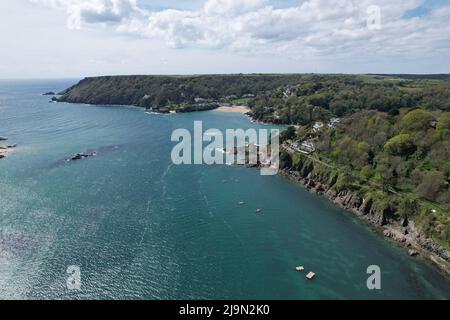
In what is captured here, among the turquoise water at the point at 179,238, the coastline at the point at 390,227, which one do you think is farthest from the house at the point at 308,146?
Answer: the coastline at the point at 390,227

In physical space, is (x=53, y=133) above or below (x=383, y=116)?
below

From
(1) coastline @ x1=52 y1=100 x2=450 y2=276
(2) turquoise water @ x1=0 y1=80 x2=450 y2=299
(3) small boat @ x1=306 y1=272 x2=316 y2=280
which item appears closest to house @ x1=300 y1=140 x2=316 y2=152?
(1) coastline @ x1=52 y1=100 x2=450 y2=276

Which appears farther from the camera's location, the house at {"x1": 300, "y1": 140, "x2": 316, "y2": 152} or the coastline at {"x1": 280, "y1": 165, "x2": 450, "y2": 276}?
the house at {"x1": 300, "y1": 140, "x2": 316, "y2": 152}

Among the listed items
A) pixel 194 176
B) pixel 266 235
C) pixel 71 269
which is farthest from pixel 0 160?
pixel 266 235

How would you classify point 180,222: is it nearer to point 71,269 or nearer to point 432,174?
point 71,269

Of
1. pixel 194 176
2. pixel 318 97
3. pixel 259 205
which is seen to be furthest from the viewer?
pixel 318 97

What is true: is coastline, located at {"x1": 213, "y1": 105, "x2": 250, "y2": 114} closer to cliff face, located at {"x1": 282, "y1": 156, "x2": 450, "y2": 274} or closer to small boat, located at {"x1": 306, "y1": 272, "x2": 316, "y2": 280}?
cliff face, located at {"x1": 282, "y1": 156, "x2": 450, "y2": 274}
